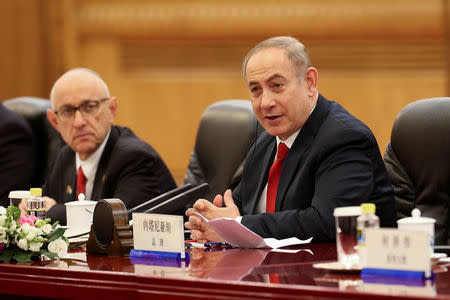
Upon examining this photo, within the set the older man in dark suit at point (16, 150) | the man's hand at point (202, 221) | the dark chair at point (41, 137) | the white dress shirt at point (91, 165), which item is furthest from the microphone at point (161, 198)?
the older man in dark suit at point (16, 150)

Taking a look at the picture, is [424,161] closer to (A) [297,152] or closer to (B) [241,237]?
(A) [297,152]

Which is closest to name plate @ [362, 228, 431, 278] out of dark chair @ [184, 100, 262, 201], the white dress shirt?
dark chair @ [184, 100, 262, 201]

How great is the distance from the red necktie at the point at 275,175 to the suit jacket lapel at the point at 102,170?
3.42 feet

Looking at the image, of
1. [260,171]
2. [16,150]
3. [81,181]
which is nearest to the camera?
[260,171]

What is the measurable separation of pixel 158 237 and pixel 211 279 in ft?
1.44

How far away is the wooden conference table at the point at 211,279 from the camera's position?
1629 millimetres

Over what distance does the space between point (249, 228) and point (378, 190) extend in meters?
0.51

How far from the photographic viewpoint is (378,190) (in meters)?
2.66

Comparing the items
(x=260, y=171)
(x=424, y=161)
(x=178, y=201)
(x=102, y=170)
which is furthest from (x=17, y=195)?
(x=424, y=161)

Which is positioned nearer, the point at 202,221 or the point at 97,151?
the point at 202,221

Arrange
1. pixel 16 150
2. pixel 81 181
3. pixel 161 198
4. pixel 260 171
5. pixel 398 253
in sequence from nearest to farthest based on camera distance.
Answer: pixel 398 253
pixel 161 198
pixel 260 171
pixel 81 181
pixel 16 150

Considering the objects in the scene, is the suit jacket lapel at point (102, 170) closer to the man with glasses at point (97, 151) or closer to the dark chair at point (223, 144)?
the man with glasses at point (97, 151)

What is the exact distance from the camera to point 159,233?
2.19 metres

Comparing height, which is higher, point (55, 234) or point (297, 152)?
point (297, 152)
